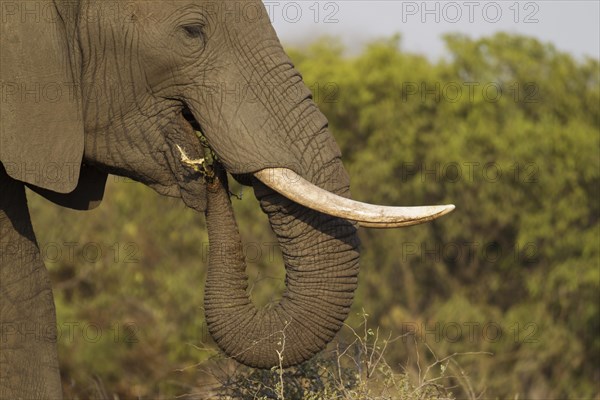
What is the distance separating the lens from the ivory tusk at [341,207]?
4801mm

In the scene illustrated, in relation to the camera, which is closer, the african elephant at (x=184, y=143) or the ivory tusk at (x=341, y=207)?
the ivory tusk at (x=341, y=207)

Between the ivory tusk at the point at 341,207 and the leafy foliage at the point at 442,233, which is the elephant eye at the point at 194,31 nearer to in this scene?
the ivory tusk at the point at 341,207

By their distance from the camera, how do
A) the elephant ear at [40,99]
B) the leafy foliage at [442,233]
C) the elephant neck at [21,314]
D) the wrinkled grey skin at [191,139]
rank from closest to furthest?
1. the elephant ear at [40,99]
2. the wrinkled grey skin at [191,139]
3. the elephant neck at [21,314]
4. the leafy foliage at [442,233]

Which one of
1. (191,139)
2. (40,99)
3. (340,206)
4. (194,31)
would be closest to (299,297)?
(340,206)

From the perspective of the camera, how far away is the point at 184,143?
523 cm

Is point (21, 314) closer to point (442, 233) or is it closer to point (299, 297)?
point (299, 297)

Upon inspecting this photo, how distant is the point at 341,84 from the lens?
18031 mm

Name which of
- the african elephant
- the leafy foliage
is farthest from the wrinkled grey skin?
the leafy foliage

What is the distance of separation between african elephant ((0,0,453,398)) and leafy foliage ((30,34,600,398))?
1054 centimetres

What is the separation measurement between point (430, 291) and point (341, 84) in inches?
112

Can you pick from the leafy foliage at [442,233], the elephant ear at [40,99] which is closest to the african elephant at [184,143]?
the elephant ear at [40,99]

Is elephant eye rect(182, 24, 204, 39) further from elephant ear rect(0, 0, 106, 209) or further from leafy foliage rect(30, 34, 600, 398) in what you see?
leafy foliage rect(30, 34, 600, 398)

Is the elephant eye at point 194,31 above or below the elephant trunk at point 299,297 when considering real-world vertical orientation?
above

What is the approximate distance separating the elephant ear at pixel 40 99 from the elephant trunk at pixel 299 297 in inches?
27.6
